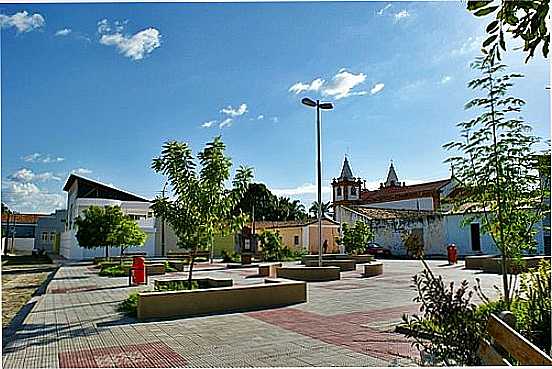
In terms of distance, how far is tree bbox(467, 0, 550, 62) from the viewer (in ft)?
8.89

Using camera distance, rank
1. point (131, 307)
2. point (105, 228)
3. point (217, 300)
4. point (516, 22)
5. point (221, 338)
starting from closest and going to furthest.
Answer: point (516, 22), point (221, 338), point (217, 300), point (131, 307), point (105, 228)

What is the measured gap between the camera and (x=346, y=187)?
5616cm

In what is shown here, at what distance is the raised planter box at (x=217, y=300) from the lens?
8914mm

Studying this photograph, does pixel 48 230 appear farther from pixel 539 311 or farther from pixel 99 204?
pixel 539 311

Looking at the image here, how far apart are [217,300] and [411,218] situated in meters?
28.6

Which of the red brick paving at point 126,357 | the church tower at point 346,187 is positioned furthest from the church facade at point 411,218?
the red brick paving at point 126,357

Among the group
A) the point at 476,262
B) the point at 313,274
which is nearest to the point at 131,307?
the point at 313,274

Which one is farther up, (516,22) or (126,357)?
(516,22)

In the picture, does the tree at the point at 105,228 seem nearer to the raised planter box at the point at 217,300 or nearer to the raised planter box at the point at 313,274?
the raised planter box at the point at 313,274

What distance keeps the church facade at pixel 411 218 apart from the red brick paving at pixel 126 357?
53.8ft

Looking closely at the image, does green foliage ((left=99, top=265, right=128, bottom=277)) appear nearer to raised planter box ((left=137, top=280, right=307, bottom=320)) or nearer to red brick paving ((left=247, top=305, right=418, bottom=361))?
raised planter box ((left=137, top=280, right=307, bottom=320))

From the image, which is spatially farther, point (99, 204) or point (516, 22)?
point (99, 204)

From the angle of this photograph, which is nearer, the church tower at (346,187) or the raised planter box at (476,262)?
the raised planter box at (476,262)

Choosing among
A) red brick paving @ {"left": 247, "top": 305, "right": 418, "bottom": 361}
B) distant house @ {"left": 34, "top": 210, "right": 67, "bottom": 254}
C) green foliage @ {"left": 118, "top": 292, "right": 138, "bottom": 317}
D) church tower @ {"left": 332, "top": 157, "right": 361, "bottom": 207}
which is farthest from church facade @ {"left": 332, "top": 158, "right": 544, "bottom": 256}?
distant house @ {"left": 34, "top": 210, "right": 67, "bottom": 254}
